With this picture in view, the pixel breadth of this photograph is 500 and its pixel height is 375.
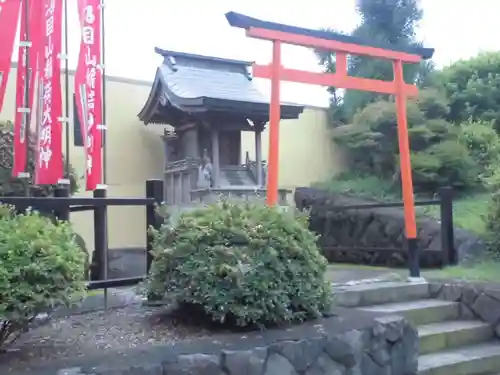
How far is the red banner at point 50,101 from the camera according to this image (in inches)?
237

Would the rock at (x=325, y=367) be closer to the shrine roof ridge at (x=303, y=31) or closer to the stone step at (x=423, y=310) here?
the stone step at (x=423, y=310)

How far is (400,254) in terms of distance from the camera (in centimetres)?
896

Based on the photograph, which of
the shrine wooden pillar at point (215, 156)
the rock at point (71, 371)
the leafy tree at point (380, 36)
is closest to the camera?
the rock at point (71, 371)

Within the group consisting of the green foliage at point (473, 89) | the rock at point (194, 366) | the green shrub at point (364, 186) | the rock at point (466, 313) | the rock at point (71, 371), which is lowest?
the rock at point (466, 313)

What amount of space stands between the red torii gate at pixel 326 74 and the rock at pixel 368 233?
177 centimetres

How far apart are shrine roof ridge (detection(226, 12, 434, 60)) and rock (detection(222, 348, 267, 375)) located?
3.07m

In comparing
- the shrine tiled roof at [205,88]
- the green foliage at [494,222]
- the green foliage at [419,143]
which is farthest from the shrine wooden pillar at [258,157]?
the green foliage at [494,222]

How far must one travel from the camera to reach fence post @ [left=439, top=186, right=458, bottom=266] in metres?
7.69

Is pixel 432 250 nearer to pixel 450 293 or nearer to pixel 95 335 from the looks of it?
pixel 450 293

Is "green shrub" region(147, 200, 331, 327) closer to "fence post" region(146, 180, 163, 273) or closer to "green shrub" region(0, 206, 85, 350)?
"fence post" region(146, 180, 163, 273)

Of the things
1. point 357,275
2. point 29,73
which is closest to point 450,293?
point 357,275

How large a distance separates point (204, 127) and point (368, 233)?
3334 millimetres

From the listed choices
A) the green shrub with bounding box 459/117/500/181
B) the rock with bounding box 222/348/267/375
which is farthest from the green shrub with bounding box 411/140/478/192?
the rock with bounding box 222/348/267/375

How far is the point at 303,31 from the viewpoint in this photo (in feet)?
19.5
